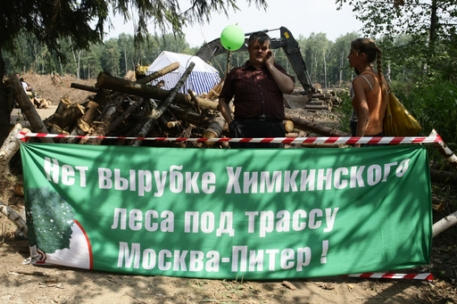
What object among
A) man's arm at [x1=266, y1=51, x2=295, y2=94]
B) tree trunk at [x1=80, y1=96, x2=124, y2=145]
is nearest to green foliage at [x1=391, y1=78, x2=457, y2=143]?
man's arm at [x1=266, y1=51, x2=295, y2=94]

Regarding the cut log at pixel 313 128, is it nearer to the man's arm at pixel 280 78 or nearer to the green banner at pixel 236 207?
the man's arm at pixel 280 78

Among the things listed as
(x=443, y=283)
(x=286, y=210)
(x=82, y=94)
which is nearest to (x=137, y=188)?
(x=286, y=210)

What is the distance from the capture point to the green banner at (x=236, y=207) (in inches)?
140

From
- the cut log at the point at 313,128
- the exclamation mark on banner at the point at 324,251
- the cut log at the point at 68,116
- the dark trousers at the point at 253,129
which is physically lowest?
the exclamation mark on banner at the point at 324,251

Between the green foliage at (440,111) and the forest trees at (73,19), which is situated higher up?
the forest trees at (73,19)

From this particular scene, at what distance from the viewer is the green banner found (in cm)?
356

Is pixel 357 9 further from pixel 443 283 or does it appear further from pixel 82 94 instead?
pixel 82 94

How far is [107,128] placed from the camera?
712cm

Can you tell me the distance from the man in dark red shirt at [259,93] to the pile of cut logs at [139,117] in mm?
2609

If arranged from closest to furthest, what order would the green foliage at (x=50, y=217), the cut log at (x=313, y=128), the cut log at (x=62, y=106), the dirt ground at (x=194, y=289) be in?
the dirt ground at (x=194, y=289) → the green foliage at (x=50, y=217) → the cut log at (x=62, y=106) → the cut log at (x=313, y=128)

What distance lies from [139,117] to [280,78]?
436 cm

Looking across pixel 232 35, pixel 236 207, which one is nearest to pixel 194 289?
pixel 236 207

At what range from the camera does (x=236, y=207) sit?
11.7 ft

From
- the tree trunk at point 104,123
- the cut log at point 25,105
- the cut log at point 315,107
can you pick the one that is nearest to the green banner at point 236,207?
the cut log at point 25,105
